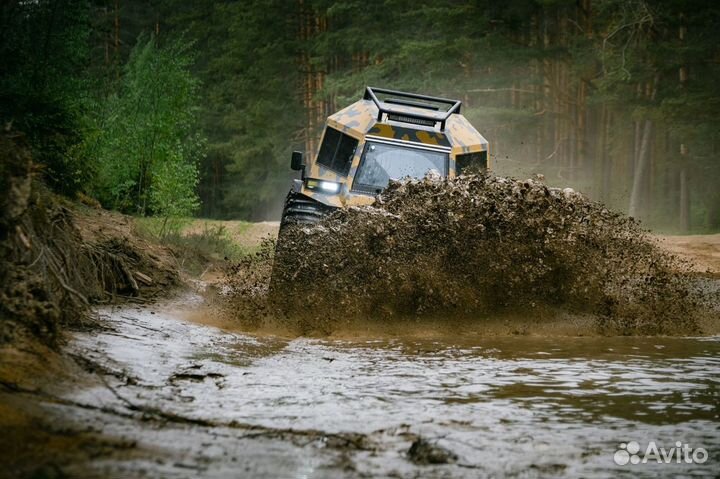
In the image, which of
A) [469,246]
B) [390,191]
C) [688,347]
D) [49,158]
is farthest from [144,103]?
[688,347]

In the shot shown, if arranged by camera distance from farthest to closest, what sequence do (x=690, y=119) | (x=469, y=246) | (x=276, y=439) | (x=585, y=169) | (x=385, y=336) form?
(x=585, y=169) < (x=690, y=119) < (x=469, y=246) < (x=385, y=336) < (x=276, y=439)

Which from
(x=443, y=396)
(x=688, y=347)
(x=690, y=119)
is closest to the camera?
(x=443, y=396)

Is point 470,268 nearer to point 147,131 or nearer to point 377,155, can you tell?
point 377,155

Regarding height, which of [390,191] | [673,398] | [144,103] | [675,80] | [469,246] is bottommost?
[673,398]

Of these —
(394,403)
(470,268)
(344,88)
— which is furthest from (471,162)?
(344,88)

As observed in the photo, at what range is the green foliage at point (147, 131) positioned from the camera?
16.1 metres

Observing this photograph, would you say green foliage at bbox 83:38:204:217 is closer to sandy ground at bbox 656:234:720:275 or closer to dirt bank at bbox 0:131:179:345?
dirt bank at bbox 0:131:179:345

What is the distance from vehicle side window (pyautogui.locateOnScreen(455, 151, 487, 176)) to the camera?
11.1m

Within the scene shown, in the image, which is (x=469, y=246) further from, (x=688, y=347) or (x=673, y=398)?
(x=673, y=398)

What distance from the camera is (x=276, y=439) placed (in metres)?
4.42

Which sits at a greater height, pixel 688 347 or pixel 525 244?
pixel 525 244

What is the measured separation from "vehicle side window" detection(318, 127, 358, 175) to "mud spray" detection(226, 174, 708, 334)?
1.80 m

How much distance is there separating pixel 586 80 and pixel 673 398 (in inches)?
1157

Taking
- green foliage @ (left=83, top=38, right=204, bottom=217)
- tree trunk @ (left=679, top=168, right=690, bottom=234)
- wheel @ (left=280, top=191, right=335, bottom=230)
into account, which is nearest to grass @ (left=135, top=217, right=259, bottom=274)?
green foliage @ (left=83, top=38, right=204, bottom=217)
